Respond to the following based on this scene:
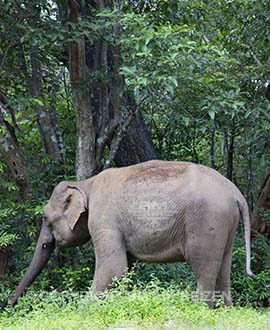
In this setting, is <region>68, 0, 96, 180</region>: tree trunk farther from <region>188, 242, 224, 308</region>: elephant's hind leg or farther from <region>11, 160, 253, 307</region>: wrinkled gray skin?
<region>188, 242, 224, 308</region>: elephant's hind leg

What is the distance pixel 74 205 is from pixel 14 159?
1.37m

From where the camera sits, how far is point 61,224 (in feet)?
23.0

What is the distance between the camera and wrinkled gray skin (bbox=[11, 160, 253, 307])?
6293 millimetres

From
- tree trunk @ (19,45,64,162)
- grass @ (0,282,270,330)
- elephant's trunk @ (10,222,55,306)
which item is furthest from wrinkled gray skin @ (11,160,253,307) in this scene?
tree trunk @ (19,45,64,162)

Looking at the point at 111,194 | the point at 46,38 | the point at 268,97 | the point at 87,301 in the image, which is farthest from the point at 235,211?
the point at 46,38

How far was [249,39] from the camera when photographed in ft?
30.8

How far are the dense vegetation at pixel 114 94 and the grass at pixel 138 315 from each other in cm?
63

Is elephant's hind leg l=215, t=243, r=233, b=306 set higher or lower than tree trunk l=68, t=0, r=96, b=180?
lower

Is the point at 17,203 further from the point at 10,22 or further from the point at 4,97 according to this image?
the point at 10,22

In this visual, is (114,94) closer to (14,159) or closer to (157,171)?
(14,159)

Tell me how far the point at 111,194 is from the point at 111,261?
0.66 m

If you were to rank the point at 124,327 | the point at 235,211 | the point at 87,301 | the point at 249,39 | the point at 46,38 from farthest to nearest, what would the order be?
the point at 249,39 → the point at 46,38 → the point at 235,211 → the point at 87,301 → the point at 124,327

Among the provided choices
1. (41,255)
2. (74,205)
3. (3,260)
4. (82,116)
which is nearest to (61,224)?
(74,205)

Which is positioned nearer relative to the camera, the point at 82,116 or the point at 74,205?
the point at 74,205
